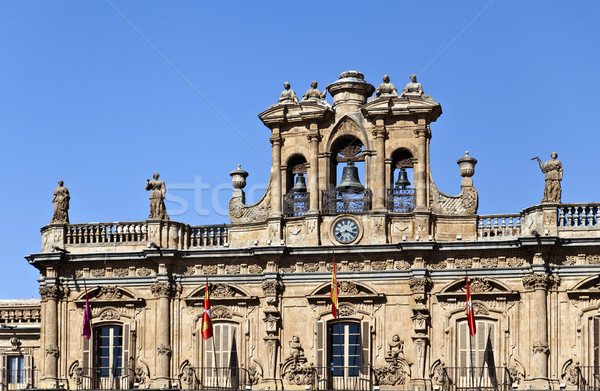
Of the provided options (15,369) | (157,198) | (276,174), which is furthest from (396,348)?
(15,369)

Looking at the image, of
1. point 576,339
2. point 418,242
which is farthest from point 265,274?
point 576,339

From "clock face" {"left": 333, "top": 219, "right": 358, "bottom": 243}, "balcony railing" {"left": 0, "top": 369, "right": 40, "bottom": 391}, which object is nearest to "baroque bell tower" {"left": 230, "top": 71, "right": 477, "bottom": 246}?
"clock face" {"left": 333, "top": 219, "right": 358, "bottom": 243}

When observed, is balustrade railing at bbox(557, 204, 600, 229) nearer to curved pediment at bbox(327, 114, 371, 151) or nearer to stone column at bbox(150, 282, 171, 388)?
curved pediment at bbox(327, 114, 371, 151)

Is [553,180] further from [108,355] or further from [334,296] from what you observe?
[108,355]

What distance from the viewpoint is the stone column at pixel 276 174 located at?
184ft

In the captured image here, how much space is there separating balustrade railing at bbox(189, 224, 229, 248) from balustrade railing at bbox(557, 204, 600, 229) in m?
12.5

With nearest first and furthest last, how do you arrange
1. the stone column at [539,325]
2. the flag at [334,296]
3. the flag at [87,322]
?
the stone column at [539,325], the flag at [334,296], the flag at [87,322]

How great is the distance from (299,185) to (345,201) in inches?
90.8

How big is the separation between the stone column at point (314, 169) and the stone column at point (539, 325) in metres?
8.26

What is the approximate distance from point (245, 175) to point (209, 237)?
273 cm

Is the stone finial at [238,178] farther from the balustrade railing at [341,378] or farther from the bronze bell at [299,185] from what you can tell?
the balustrade railing at [341,378]

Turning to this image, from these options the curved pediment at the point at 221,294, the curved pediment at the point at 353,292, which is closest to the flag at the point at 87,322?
the curved pediment at the point at 221,294

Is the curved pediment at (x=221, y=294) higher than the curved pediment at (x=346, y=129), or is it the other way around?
the curved pediment at (x=346, y=129)

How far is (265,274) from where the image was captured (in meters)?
55.2
